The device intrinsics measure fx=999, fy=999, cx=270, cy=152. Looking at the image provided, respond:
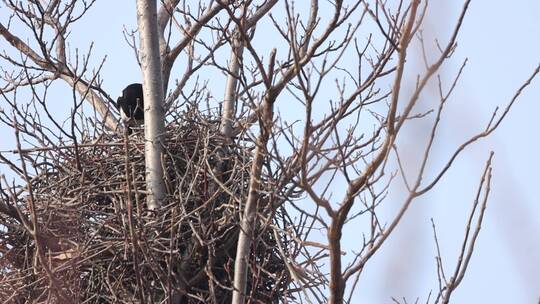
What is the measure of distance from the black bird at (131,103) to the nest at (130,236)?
0.96 m

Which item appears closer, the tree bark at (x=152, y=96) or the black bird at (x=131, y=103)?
the tree bark at (x=152, y=96)

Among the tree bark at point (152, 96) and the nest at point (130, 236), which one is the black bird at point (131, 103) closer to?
the tree bark at point (152, 96)

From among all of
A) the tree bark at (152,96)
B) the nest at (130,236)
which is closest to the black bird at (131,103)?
the tree bark at (152,96)

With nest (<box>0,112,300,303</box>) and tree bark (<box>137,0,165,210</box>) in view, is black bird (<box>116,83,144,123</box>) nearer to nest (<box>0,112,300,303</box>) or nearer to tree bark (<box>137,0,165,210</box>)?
tree bark (<box>137,0,165,210</box>)

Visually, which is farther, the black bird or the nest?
the black bird

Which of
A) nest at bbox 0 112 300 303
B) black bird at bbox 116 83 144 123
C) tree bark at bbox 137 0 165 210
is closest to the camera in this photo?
nest at bbox 0 112 300 303

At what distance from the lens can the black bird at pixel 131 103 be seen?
6.73 metres

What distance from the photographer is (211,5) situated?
6277 millimetres

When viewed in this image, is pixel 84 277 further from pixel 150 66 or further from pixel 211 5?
pixel 211 5

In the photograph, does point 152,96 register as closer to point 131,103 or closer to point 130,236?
point 130,236

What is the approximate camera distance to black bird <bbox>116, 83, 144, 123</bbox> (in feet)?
22.1

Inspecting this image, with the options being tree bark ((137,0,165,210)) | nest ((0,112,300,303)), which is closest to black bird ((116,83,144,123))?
tree bark ((137,0,165,210))

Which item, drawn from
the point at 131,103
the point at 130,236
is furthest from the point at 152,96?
the point at 131,103

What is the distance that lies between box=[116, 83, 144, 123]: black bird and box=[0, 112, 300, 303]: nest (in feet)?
3.17
